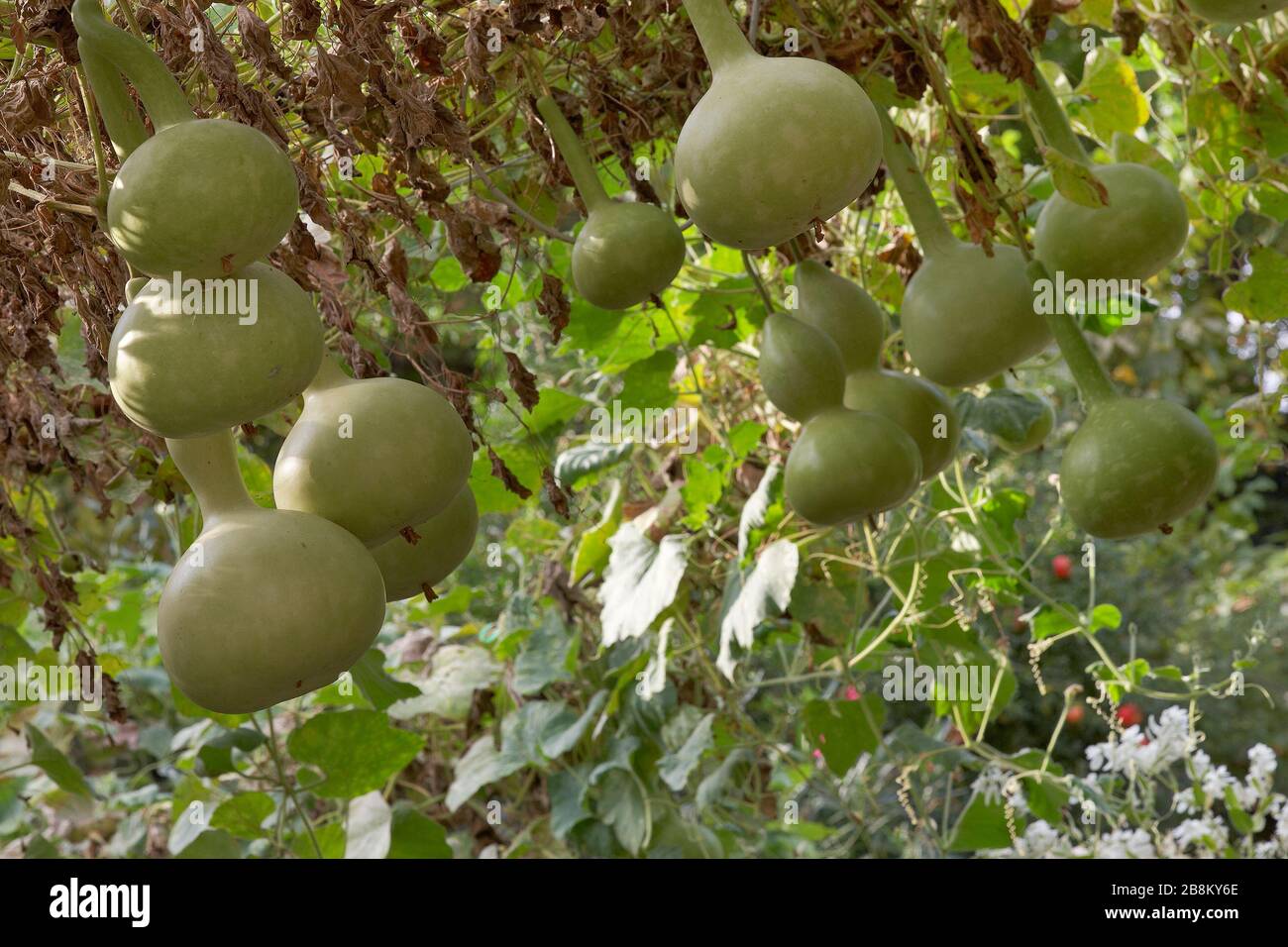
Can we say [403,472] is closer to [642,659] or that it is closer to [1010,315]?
[1010,315]

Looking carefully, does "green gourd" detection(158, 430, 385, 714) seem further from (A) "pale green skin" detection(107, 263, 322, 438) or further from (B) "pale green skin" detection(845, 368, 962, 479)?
(B) "pale green skin" detection(845, 368, 962, 479)

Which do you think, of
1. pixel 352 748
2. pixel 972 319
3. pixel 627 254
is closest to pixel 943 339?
pixel 972 319

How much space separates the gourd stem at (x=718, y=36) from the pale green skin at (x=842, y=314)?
425 mm

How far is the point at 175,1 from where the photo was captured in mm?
840

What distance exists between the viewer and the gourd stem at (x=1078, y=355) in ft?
3.09

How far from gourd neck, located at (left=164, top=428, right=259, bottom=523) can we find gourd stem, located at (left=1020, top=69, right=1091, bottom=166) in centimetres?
64

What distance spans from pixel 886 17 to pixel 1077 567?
402cm

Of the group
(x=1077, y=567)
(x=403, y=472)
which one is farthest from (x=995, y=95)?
(x=1077, y=567)

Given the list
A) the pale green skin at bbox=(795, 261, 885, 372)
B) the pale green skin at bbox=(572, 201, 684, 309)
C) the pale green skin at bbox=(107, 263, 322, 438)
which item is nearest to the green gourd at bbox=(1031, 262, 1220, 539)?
the pale green skin at bbox=(795, 261, 885, 372)

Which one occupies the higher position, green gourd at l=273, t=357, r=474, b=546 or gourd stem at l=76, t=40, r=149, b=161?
gourd stem at l=76, t=40, r=149, b=161

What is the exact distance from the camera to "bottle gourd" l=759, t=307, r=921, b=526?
0.95 metres

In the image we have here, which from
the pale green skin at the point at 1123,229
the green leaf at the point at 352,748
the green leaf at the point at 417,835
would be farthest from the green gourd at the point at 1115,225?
the green leaf at the point at 417,835

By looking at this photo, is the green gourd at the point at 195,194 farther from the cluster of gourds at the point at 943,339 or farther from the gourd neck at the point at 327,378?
the cluster of gourds at the point at 943,339
